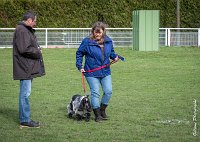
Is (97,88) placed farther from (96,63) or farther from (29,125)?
(29,125)

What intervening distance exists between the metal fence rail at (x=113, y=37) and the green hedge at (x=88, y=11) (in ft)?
9.94

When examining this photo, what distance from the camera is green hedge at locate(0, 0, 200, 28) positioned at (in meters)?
32.7

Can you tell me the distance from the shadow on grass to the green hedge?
22351mm

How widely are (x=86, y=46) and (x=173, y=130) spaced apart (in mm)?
1996

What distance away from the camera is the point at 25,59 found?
8.70 meters

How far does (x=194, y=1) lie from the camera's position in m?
33.3

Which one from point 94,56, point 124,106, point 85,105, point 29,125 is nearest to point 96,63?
point 94,56

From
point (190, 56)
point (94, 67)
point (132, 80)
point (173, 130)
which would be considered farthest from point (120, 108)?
point (190, 56)

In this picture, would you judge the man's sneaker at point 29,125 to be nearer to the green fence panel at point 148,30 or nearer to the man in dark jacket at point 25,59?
the man in dark jacket at point 25,59

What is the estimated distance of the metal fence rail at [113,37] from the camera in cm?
2955

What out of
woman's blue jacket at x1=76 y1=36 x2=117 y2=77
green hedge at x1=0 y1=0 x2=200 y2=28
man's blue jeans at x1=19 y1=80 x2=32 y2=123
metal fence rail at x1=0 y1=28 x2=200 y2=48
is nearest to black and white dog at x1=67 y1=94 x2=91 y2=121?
woman's blue jacket at x1=76 y1=36 x2=117 y2=77

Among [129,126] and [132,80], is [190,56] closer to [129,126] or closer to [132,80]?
[132,80]

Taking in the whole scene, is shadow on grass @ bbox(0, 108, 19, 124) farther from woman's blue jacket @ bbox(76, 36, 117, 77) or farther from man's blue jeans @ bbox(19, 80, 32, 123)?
woman's blue jacket @ bbox(76, 36, 117, 77)

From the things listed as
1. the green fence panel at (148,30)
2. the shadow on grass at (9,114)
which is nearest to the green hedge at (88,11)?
the green fence panel at (148,30)
